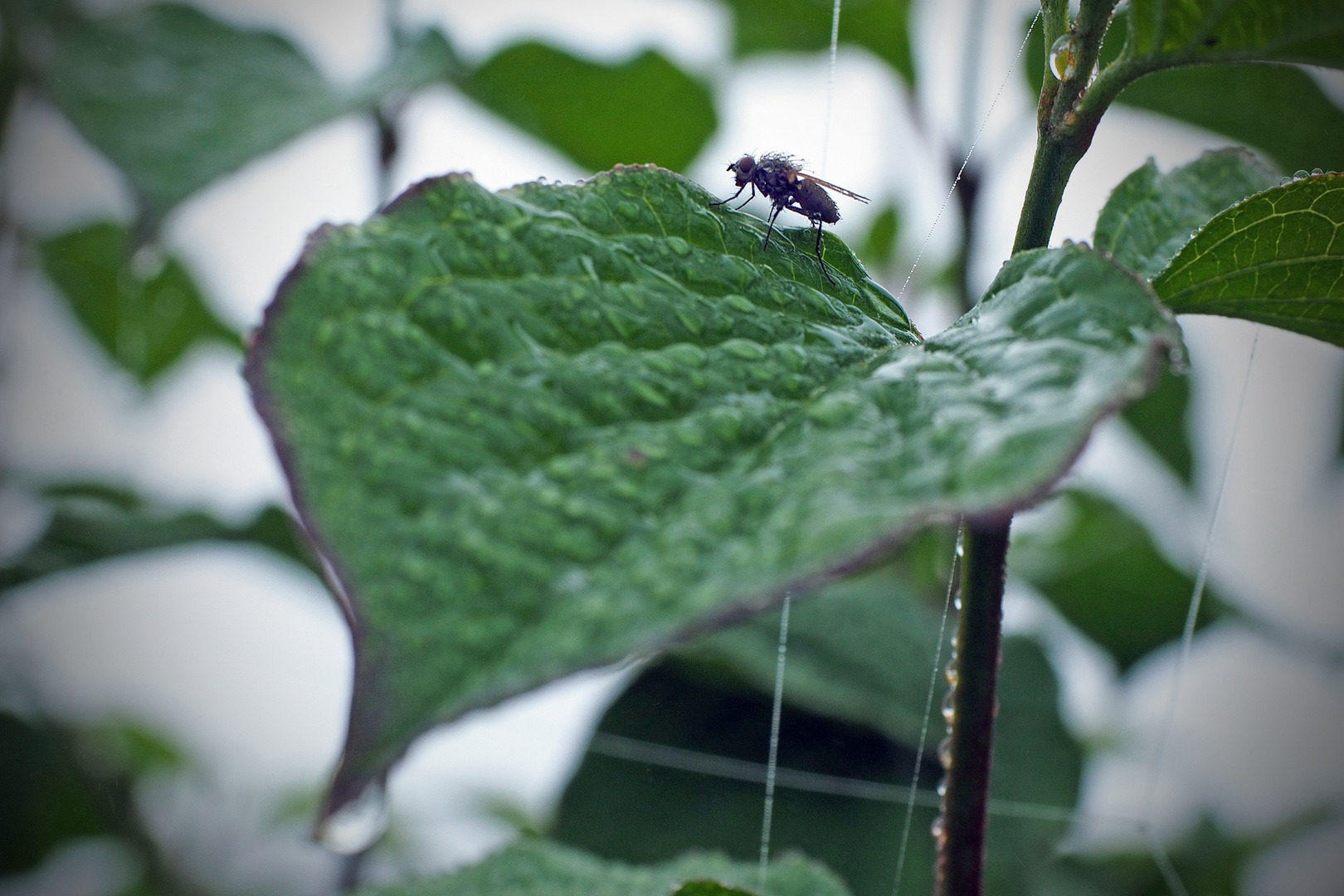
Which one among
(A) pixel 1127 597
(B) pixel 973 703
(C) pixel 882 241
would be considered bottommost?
(A) pixel 1127 597

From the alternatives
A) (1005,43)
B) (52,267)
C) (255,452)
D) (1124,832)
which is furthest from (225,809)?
(1005,43)

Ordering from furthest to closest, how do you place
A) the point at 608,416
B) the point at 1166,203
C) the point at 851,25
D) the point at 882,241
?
1. the point at 882,241
2. the point at 851,25
3. the point at 1166,203
4. the point at 608,416

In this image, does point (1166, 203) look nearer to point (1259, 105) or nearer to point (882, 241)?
point (1259, 105)

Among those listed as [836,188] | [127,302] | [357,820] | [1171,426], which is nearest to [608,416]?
[357,820]

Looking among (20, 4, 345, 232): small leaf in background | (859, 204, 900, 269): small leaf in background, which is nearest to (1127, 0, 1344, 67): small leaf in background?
(20, 4, 345, 232): small leaf in background

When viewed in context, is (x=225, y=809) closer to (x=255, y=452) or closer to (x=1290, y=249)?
(x=255, y=452)

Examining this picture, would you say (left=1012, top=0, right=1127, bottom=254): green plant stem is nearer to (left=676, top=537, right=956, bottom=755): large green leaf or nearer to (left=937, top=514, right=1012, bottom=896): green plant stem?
(left=937, top=514, right=1012, bottom=896): green plant stem
